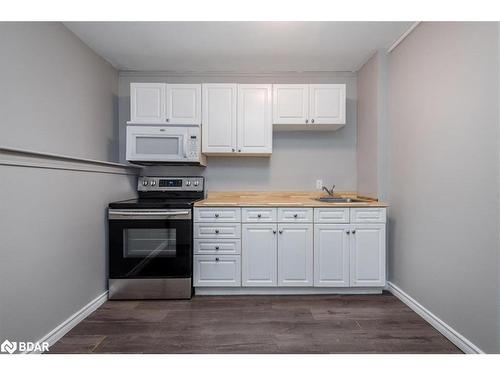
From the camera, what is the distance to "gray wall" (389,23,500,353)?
156cm

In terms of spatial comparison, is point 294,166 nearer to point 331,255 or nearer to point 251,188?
point 251,188

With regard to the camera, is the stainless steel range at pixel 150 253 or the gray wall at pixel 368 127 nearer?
the stainless steel range at pixel 150 253

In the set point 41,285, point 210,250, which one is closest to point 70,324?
point 41,285

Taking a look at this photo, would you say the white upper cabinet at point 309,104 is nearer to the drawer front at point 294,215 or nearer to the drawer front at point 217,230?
the drawer front at point 294,215

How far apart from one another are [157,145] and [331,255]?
2047mm

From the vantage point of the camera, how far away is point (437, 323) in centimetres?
196

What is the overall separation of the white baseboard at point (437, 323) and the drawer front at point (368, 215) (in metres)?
0.68

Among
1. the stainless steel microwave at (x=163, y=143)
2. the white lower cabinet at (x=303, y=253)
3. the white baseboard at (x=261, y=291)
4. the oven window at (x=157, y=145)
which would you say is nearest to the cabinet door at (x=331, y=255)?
the white lower cabinet at (x=303, y=253)

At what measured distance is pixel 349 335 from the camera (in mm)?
1885

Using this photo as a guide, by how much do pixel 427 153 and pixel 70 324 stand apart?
9.94 ft

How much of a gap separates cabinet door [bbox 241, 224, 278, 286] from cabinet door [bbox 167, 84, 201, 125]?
1304 millimetres

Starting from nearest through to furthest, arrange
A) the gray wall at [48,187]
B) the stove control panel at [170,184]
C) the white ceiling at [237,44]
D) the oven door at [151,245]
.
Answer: the gray wall at [48,187]
the white ceiling at [237,44]
the oven door at [151,245]
the stove control panel at [170,184]

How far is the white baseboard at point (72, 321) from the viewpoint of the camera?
178 cm
